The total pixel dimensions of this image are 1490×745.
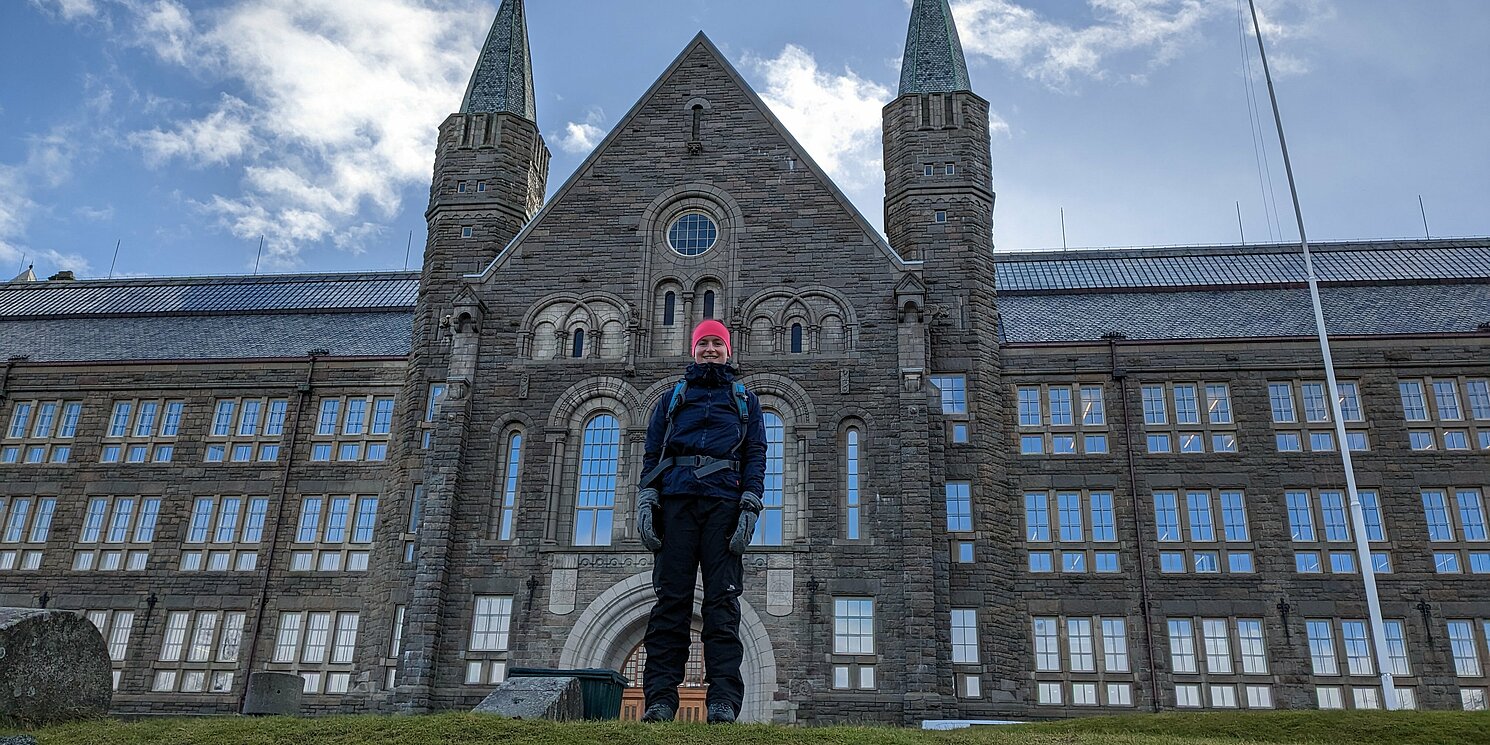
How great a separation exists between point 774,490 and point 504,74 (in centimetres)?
1515

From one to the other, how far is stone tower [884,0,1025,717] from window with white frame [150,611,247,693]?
719 inches

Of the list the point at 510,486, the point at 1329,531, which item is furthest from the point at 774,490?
the point at 1329,531

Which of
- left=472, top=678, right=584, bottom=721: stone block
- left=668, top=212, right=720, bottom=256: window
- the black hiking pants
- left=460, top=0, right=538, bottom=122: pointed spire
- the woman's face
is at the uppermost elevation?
left=460, top=0, right=538, bottom=122: pointed spire

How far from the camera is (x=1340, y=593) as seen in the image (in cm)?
2894

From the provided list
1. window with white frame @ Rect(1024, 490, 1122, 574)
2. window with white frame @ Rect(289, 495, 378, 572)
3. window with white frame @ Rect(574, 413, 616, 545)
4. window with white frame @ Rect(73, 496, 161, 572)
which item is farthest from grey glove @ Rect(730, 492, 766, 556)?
window with white frame @ Rect(73, 496, 161, 572)

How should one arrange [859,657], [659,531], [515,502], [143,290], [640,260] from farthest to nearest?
[143,290], [640,260], [515,502], [859,657], [659,531]

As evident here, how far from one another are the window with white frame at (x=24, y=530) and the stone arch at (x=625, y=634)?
54.9 feet

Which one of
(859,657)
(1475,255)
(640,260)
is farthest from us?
(1475,255)

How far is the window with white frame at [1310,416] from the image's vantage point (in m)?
30.3

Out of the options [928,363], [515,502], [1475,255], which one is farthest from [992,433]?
[1475,255]

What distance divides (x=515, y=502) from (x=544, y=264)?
20.3ft

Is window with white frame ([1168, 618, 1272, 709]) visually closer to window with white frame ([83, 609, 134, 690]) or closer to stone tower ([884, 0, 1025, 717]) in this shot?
stone tower ([884, 0, 1025, 717])

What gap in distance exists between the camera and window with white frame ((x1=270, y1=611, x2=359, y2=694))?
101 feet

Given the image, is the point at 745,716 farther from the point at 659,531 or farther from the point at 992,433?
the point at 659,531
